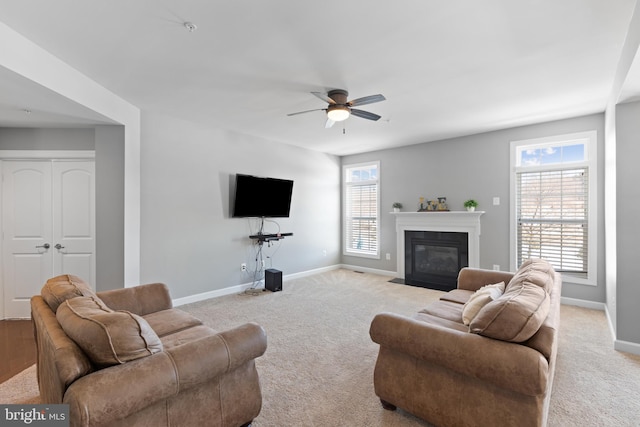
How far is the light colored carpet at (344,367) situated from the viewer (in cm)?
206

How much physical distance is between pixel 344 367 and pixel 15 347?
337 centimetres

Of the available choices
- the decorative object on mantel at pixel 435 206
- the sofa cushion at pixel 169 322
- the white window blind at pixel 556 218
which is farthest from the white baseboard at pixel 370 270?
the sofa cushion at pixel 169 322

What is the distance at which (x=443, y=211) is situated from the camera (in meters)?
5.45

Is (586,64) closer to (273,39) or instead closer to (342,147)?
(273,39)

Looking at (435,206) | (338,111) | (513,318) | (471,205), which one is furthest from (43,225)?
(471,205)

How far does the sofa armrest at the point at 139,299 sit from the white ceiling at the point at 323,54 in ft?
6.16

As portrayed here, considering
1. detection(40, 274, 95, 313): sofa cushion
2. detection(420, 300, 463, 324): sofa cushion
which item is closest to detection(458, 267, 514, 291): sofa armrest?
detection(420, 300, 463, 324): sofa cushion

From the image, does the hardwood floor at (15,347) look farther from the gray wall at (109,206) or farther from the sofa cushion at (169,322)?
the sofa cushion at (169,322)

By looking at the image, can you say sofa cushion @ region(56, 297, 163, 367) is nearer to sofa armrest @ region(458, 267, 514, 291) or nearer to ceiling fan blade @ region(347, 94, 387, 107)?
ceiling fan blade @ region(347, 94, 387, 107)

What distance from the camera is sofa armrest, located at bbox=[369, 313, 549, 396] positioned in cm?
148

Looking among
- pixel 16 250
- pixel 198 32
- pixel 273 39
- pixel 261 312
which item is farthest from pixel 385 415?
pixel 16 250

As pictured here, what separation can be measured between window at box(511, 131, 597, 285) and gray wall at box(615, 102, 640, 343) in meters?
1.47

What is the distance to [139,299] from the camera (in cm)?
271

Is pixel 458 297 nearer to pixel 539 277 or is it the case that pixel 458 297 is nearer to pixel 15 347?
pixel 539 277
